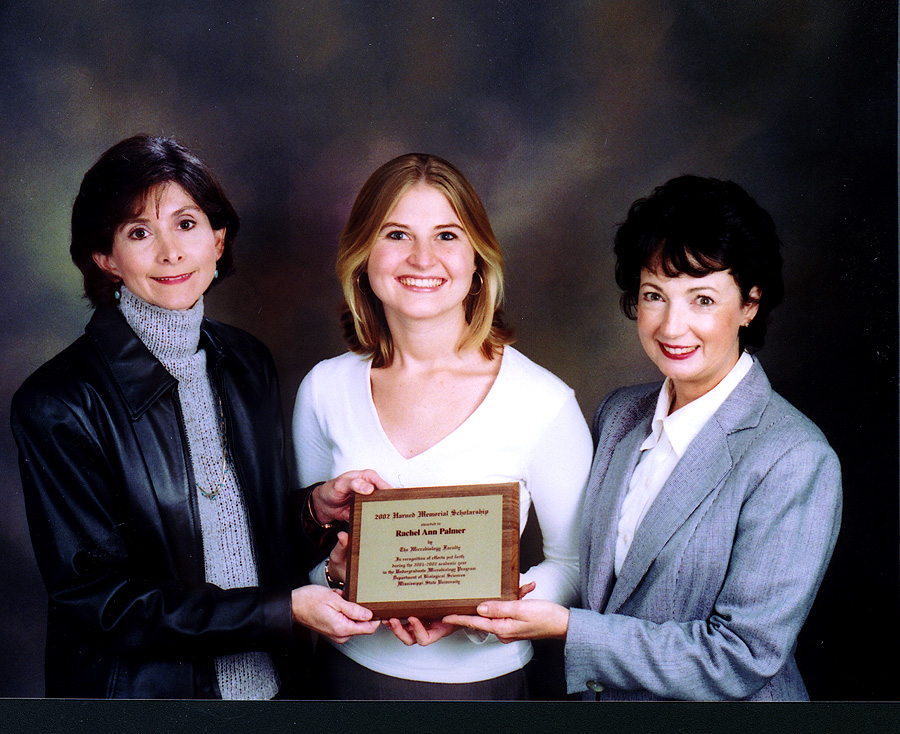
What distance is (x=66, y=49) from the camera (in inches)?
109

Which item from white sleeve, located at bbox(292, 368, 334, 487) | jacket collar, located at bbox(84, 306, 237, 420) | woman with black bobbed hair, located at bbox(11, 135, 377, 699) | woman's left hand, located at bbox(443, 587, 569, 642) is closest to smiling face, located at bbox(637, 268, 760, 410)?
woman's left hand, located at bbox(443, 587, 569, 642)

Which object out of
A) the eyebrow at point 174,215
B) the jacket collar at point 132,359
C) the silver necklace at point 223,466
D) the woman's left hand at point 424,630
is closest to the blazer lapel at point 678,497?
the woman's left hand at point 424,630

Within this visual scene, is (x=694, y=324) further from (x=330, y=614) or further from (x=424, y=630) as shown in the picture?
(x=330, y=614)

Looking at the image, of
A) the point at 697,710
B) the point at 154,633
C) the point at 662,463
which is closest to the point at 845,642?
the point at 697,710

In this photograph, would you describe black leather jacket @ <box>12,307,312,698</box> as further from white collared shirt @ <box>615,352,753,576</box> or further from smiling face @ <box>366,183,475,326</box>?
white collared shirt @ <box>615,352,753,576</box>

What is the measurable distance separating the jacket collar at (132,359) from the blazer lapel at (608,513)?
1.16 meters

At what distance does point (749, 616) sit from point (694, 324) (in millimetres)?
783

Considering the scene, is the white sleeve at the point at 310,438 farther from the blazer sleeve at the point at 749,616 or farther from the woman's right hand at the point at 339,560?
the blazer sleeve at the point at 749,616

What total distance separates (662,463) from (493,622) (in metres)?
0.63

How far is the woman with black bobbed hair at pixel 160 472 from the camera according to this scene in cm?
255

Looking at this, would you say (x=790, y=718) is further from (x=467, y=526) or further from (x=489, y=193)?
(x=489, y=193)

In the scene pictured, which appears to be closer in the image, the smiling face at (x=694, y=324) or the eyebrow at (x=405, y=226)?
the smiling face at (x=694, y=324)

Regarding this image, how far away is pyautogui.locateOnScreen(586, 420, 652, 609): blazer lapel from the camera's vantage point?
2451mm

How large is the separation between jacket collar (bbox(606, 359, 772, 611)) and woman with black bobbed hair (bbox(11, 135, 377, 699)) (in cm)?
80
